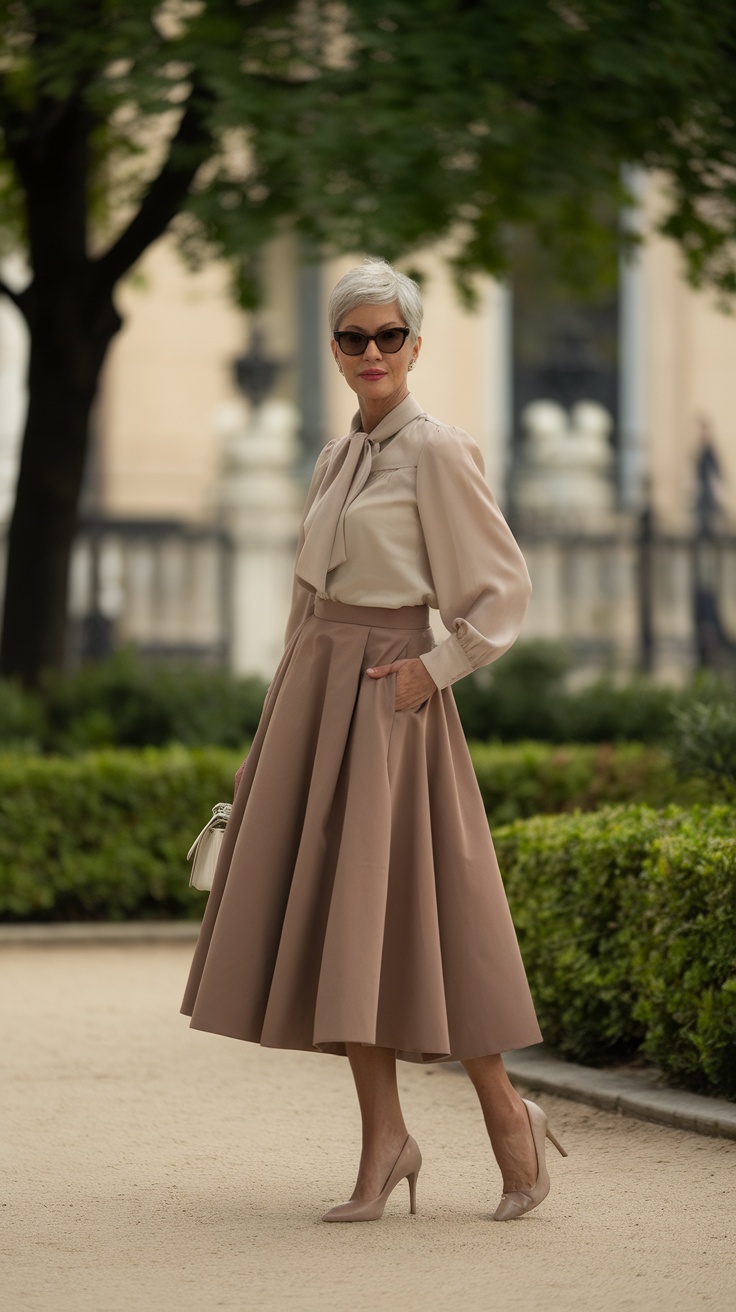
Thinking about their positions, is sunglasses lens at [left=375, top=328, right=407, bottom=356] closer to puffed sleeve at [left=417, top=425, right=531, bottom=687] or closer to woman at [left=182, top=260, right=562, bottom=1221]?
woman at [left=182, top=260, right=562, bottom=1221]

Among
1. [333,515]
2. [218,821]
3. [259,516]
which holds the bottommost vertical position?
[218,821]

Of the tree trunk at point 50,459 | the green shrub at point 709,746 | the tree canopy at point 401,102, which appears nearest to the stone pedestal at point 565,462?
the tree trunk at point 50,459

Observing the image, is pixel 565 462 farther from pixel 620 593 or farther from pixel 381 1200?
pixel 381 1200

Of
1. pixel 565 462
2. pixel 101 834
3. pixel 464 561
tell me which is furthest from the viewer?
pixel 565 462

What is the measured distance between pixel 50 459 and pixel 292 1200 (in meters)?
8.33

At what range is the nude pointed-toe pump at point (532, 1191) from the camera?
14.7 feet

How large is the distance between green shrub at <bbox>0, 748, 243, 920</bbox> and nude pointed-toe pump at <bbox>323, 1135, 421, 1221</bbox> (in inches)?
229

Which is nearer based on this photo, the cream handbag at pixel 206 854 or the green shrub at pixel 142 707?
the cream handbag at pixel 206 854

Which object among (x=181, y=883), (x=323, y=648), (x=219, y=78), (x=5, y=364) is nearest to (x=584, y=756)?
(x=181, y=883)

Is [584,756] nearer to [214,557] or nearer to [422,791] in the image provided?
[422,791]

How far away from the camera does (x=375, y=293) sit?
4477mm

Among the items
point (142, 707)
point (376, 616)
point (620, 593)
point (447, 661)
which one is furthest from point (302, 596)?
point (620, 593)

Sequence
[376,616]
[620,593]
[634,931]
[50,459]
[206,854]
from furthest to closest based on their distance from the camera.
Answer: [620,593] → [50,459] → [634,931] → [206,854] → [376,616]

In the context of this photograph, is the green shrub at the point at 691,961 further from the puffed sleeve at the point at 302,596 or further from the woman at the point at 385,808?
the puffed sleeve at the point at 302,596
